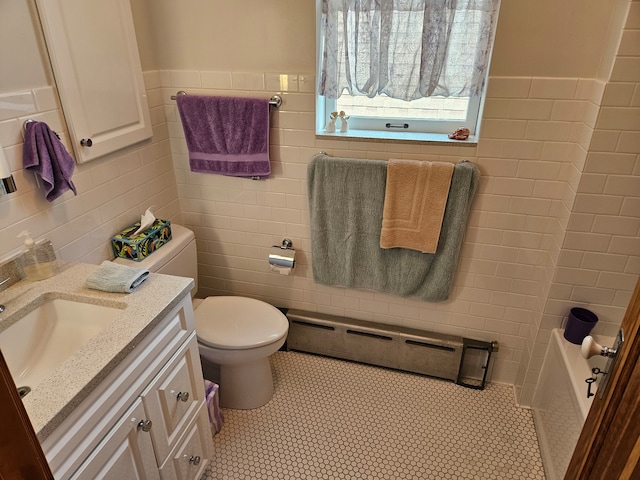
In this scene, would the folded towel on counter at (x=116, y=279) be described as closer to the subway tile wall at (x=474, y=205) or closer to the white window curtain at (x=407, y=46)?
the subway tile wall at (x=474, y=205)

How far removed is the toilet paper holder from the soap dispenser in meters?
1.01

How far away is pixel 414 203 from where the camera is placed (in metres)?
1.88

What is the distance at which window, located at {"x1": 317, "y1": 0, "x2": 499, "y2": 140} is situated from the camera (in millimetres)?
1661

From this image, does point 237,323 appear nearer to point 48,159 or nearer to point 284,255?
point 284,255

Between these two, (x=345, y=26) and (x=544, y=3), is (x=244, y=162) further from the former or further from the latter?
(x=544, y=3)

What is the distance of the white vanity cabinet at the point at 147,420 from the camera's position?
1044mm

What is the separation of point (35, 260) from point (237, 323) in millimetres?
872

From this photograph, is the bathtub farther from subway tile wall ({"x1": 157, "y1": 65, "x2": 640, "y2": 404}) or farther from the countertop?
the countertop

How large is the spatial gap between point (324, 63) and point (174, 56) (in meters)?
0.69

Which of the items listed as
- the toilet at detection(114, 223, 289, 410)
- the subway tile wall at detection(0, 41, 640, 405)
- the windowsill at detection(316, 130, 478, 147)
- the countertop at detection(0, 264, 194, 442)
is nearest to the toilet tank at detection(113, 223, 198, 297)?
the toilet at detection(114, 223, 289, 410)

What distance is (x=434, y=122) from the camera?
197 centimetres

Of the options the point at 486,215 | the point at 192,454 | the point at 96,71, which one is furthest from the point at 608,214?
the point at 96,71

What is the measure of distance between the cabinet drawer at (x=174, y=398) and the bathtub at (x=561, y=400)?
1365 millimetres

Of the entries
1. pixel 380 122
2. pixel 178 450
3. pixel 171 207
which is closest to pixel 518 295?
pixel 380 122
